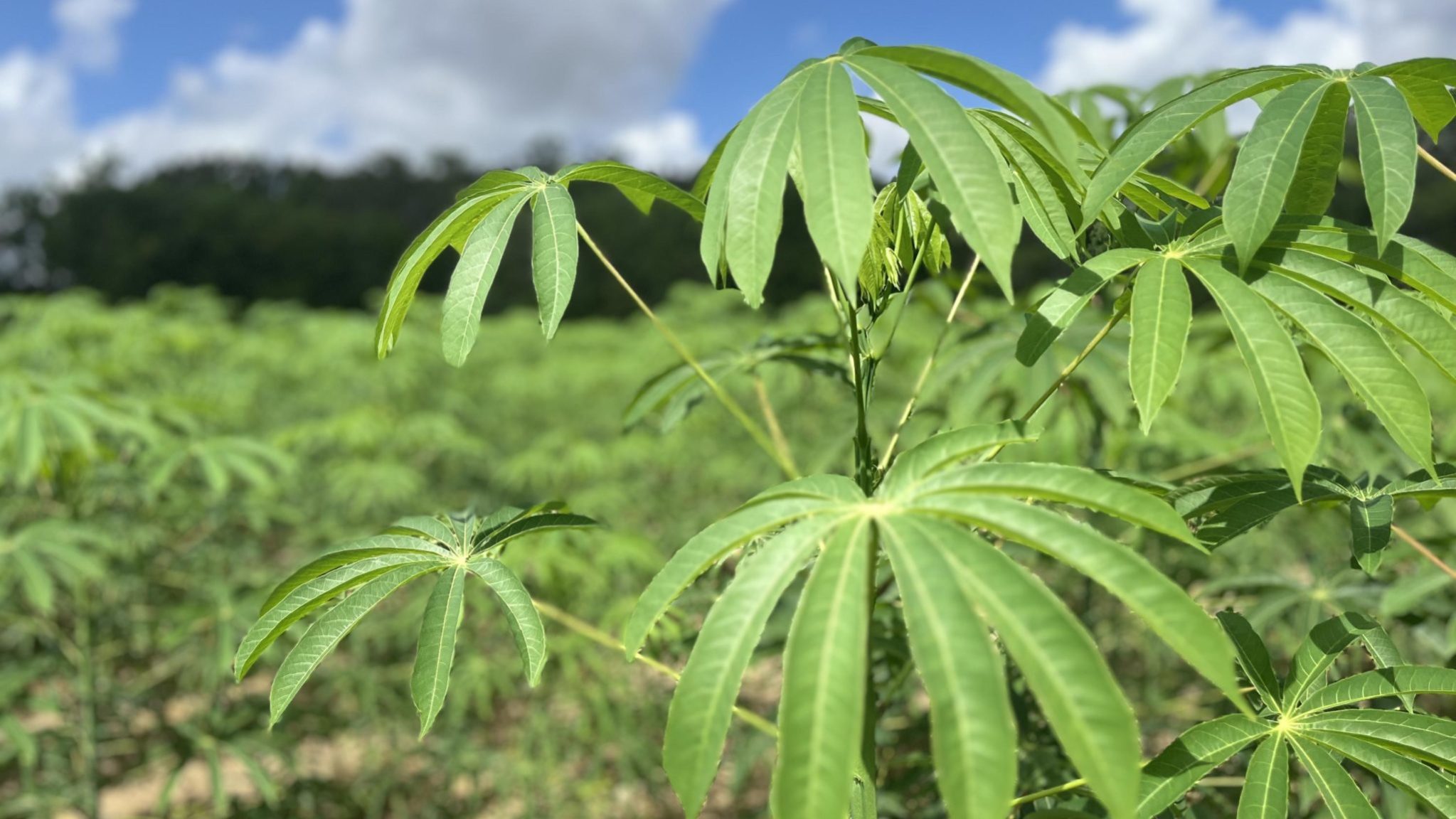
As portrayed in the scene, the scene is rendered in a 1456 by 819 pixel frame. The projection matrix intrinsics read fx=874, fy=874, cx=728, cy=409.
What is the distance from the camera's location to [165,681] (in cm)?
450

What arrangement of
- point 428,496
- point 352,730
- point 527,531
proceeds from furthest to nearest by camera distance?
point 428,496 → point 352,730 → point 527,531

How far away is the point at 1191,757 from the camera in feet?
2.72

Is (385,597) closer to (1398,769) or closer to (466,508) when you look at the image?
(466,508)

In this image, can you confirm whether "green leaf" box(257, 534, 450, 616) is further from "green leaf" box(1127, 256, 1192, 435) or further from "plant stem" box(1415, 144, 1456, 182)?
"plant stem" box(1415, 144, 1456, 182)

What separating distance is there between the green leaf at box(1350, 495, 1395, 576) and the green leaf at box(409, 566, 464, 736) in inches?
37.7

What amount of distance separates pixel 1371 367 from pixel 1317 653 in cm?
33

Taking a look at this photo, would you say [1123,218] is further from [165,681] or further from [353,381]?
[165,681]

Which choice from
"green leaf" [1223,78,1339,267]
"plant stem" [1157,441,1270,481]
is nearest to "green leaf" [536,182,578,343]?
"green leaf" [1223,78,1339,267]

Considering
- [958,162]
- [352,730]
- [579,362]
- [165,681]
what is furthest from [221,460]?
[579,362]

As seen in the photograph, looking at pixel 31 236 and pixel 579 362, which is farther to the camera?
pixel 31 236

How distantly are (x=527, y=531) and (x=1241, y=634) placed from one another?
0.81 meters

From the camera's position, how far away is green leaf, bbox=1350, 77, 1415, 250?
2.44 feet

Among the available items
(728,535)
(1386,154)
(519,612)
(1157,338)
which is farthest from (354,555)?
(1386,154)

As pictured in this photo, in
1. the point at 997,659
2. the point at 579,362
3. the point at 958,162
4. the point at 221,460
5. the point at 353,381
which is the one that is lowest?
the point at 997,659
